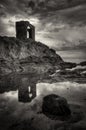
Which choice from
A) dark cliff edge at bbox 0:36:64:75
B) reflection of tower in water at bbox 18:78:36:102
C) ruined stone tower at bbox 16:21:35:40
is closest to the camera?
reflection of tower in water at bbox 18:78:36:102

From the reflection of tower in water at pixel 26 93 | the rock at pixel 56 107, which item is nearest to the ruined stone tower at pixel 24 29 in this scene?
the reflection of tower in water at pixel 26 93

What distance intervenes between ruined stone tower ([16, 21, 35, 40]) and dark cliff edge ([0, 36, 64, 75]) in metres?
2.47

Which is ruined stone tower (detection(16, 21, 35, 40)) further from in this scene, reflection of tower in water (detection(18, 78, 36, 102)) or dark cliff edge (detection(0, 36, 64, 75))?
reflection of tower in water (detection(18, 78, 36, 102))

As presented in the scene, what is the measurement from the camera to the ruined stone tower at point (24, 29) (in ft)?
209

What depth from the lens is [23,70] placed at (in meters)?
52.5

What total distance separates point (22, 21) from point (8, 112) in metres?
57.9

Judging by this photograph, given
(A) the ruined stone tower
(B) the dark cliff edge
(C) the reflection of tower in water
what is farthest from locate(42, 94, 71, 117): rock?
(A) the ruined stone tower

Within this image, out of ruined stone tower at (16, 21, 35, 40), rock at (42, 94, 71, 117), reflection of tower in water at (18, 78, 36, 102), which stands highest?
ruined stone tower at (16, 21, 35, 40)

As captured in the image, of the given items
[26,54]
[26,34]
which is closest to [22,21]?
[26,34]

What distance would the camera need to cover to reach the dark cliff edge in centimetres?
5228

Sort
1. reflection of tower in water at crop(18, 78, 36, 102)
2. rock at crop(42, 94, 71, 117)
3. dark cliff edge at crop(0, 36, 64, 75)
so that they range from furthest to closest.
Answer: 1. dark cliff edge at crop(0, 36, 64, 75)
2. reflection of tower in water at crop(18, 78, 36, 102)
3. rock at crop(42, 94, 71, 117)

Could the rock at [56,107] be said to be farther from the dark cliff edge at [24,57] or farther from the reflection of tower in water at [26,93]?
the dark cliff edge at [24,57]

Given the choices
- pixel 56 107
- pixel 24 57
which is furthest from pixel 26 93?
pixel 24 57

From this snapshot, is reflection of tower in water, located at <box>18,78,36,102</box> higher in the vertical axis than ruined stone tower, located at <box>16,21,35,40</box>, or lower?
lower
